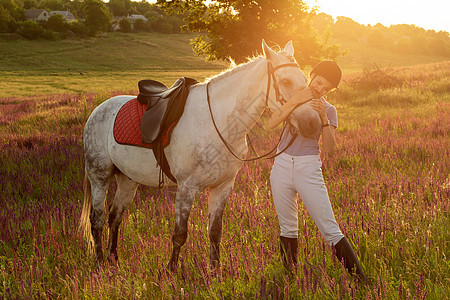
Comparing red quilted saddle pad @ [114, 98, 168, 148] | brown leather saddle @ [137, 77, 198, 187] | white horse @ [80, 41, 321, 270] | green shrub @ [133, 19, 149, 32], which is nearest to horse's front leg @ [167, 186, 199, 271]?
white horse @ [80, 41, 321, 270]

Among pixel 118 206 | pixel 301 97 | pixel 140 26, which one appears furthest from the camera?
pixel 140 26

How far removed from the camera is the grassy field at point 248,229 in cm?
250

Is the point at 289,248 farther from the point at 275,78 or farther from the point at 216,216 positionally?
the point at 275,78

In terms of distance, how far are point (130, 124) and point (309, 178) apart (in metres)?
1.90

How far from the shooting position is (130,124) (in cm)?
346

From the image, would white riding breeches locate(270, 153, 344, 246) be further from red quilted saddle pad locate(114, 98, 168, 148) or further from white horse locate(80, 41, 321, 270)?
red quilted saddle pad locate(114, 98, 168, 148)

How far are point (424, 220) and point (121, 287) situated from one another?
3.01 meters

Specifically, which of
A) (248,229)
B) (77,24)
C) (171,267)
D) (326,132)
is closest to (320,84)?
(326,132)

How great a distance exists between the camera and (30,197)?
5.19 meters

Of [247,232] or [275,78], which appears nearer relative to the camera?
[275,78]

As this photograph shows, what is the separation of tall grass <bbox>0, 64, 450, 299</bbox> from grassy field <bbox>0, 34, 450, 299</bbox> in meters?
0.02

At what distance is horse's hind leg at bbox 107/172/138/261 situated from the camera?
3777 millimetres

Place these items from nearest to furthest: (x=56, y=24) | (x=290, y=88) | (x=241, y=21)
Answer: (x=290, y=88), (x=241, y=21), (x=56, y=24)

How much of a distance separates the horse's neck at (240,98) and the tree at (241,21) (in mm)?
14222
